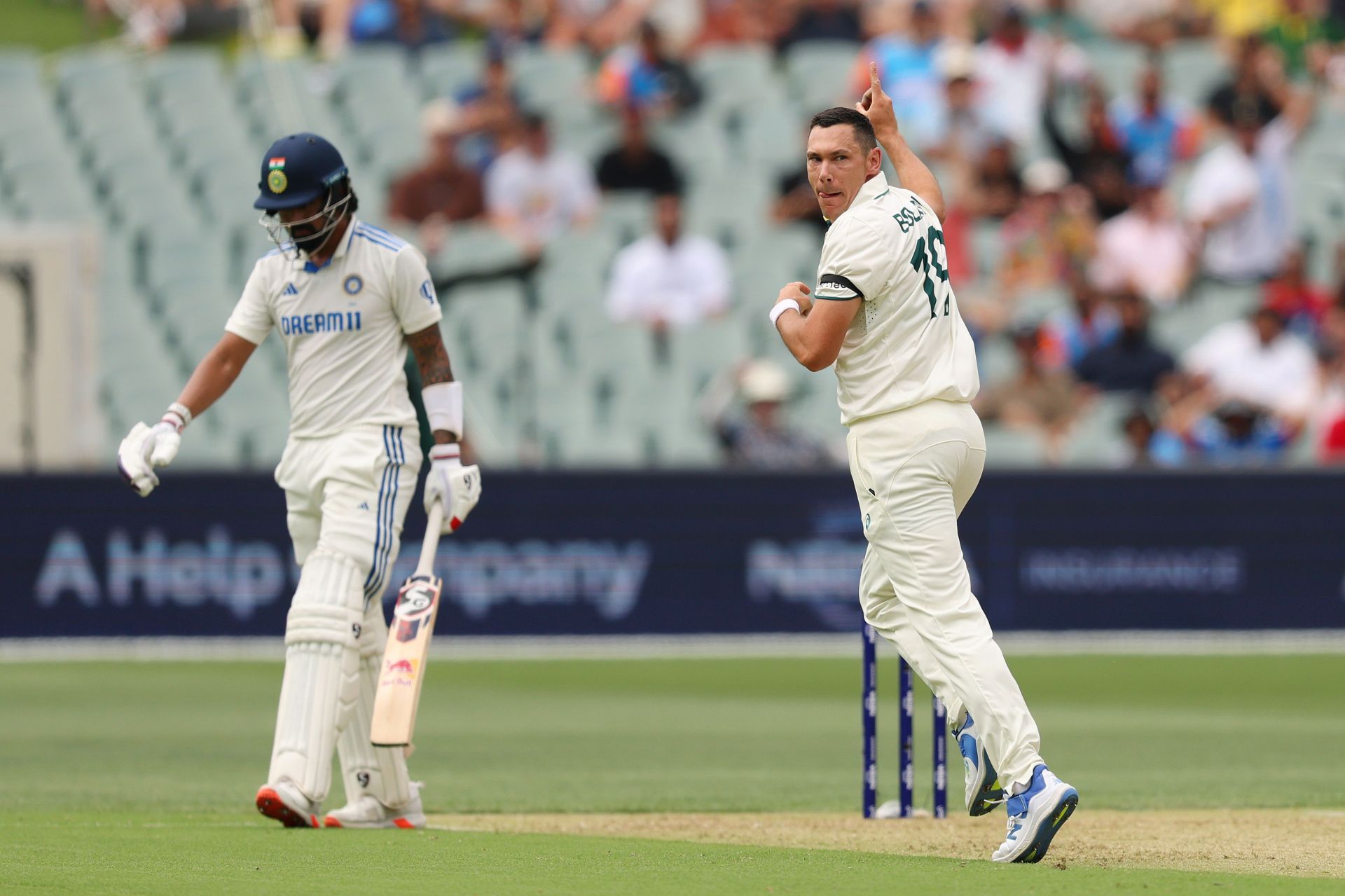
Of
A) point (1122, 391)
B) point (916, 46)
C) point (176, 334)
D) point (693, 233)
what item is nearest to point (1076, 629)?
point (1122, 391)

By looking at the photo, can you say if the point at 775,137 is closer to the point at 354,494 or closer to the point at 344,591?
the point at 354,494

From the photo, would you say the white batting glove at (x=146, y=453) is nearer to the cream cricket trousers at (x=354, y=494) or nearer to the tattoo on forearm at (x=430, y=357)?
the cream cricket trousers at (x=354, y=494)

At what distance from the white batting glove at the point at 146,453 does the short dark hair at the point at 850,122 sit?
252cm

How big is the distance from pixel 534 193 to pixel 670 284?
160cm

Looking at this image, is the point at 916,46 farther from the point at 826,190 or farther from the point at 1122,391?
the point at 826,190

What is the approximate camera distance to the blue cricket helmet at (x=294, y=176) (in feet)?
23.0

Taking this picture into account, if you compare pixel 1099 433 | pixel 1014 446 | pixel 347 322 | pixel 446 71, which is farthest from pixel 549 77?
pixel 347 322

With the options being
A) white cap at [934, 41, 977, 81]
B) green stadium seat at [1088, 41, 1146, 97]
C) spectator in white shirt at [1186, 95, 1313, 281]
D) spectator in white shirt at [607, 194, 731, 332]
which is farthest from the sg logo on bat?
green stadium seat at [1088, 41, 1146, 97]

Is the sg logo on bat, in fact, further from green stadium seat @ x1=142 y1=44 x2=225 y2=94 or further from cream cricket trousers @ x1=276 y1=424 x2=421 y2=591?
green stadium seat @ x1=142 y1=44 x2=225 y2=94

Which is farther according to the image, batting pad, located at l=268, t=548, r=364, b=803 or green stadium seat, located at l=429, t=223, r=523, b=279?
green stadium seat, located at l=429, t=223, r=523, b=279

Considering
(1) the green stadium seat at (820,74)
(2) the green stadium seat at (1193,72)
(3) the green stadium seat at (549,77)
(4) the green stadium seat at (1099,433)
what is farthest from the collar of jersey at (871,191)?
(2) the green stadium seat at (1193,72)

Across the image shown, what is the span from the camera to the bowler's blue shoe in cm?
617

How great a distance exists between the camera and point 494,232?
57.1ft

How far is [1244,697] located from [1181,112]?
28.8 feet
